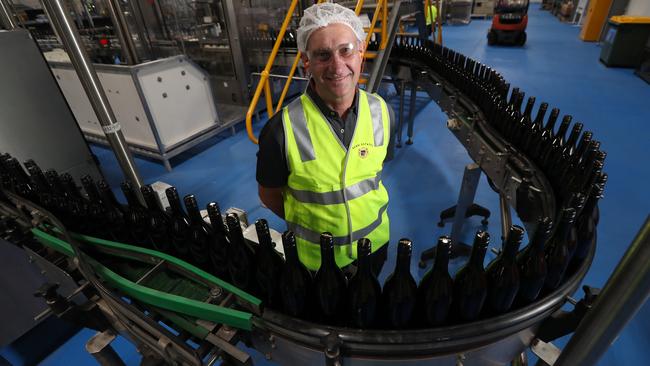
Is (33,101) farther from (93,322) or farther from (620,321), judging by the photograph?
(620,321)

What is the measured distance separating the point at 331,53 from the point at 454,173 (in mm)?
2460

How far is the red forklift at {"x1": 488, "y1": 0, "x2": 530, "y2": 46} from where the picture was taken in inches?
308

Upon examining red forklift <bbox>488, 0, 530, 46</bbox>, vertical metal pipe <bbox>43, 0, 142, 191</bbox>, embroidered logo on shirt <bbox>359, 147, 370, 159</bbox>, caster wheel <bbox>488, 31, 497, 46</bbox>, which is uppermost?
vertical metal pipe <bbox>43, 0, 142, 191</bbox>

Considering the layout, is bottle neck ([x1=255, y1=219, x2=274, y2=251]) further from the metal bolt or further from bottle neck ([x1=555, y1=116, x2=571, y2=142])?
bottle neck ([x1=555, y1=116, x2=571, y2=142])

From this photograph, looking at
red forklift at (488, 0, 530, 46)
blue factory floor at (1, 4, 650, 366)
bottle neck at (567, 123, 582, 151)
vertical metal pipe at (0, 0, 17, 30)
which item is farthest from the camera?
red forklift at (488, 0, 530, 46)

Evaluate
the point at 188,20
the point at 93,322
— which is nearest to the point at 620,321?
the point at 93,322

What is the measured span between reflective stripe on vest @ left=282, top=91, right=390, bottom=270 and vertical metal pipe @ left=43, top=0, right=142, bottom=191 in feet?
2.04

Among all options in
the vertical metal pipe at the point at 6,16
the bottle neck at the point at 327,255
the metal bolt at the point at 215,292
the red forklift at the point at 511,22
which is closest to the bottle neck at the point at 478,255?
the bottle neck at the point at 327,255

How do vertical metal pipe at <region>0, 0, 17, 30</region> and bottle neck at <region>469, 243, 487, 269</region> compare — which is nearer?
bottle neck at <region>469, 243, 487, 269</region>

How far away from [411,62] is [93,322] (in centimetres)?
314

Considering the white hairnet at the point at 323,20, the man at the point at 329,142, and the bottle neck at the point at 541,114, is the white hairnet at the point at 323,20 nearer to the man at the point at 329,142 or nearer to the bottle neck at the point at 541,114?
the man at the point at 329,142

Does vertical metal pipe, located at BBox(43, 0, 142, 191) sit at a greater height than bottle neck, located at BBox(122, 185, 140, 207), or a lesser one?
greater

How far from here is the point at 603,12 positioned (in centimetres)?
759

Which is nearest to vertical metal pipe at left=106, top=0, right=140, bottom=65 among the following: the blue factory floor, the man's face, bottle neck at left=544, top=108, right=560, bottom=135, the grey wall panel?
the grey wall panel
